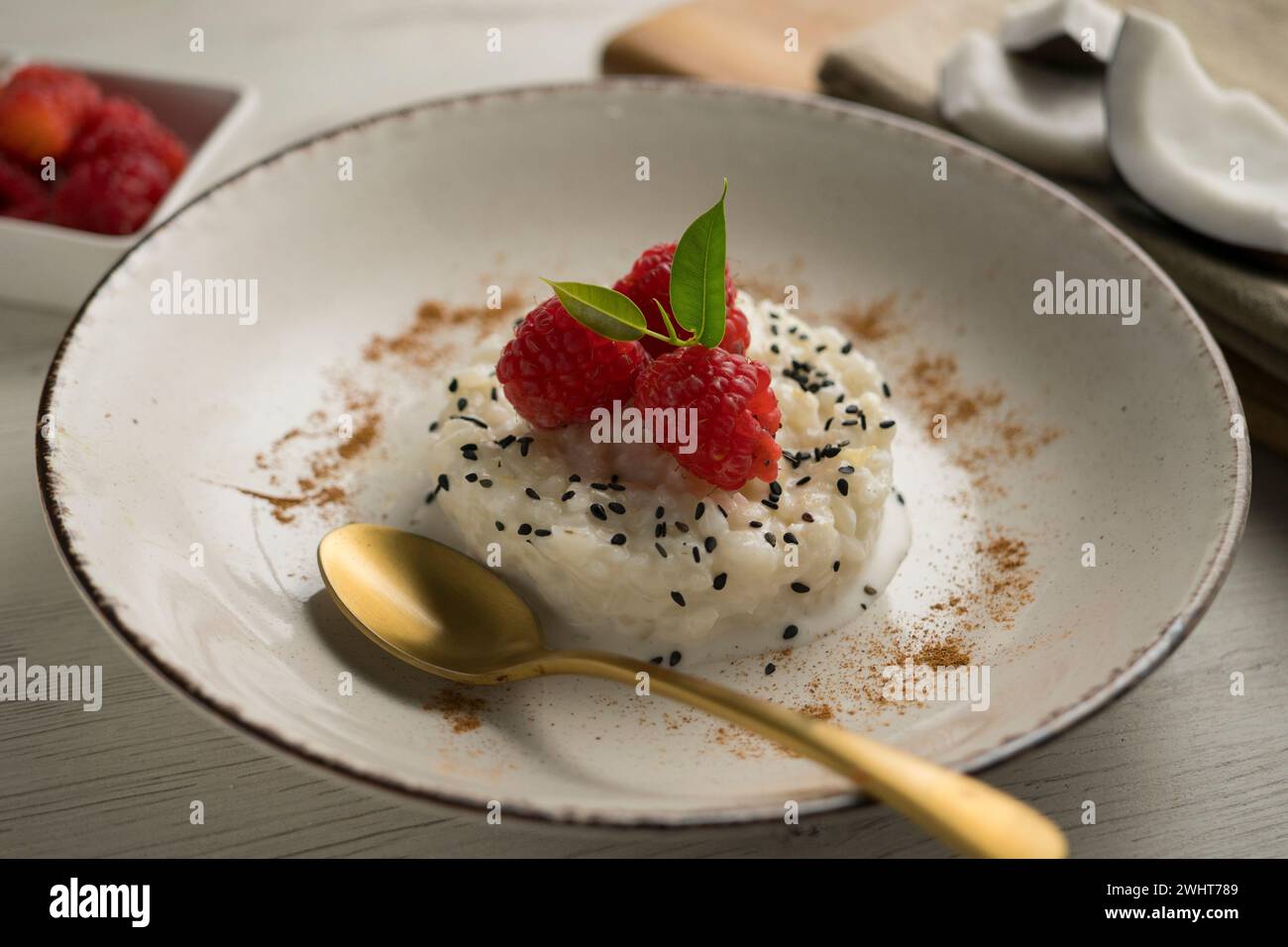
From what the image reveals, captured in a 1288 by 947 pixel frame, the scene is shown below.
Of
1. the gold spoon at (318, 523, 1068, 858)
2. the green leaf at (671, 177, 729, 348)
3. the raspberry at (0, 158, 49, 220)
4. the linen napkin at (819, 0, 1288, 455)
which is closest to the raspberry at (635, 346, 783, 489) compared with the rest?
the green leaf at (671, 177, 729, 348)

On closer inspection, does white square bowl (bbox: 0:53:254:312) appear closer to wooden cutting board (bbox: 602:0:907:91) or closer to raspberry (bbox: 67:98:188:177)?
raspberry (bbox: 67:98:188:177)

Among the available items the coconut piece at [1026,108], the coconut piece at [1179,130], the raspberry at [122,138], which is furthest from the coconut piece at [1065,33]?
the raspberry at [122,138]

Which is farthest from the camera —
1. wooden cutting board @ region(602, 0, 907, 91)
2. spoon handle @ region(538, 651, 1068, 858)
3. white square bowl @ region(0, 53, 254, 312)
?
wooden cutting board @ region(602, 0, 907, 91)

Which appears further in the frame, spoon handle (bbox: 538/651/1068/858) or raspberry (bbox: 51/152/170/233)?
raspberry (bbox: 51/152/170/233)

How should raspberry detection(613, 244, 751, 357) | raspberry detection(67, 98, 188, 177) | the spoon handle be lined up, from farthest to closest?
raspberry detection(67, 98, 188, 177), raspberry detection(613, 244, 751, 357), the spoon handle

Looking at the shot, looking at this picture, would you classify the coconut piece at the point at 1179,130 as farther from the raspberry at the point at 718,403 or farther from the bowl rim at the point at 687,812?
the raspberry at the point at 718,403

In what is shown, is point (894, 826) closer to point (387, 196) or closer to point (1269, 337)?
point (1269, 337)
